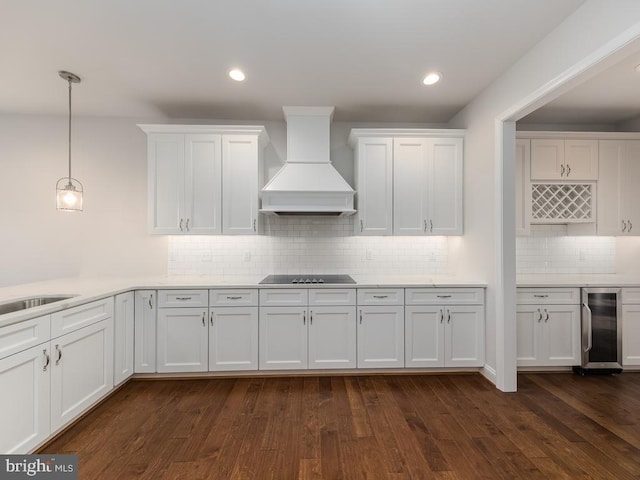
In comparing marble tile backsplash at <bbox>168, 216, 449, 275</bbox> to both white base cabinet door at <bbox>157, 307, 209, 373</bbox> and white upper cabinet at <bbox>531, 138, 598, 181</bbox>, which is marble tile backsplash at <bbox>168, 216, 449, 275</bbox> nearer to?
white base cabinet door at <bbox>157, 307, 209, 373</bbox>

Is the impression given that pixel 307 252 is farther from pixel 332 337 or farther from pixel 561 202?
pixel 561 202

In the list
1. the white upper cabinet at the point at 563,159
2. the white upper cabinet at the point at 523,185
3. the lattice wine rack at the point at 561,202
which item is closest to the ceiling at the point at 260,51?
the white upper cabinet at the point at 523,185

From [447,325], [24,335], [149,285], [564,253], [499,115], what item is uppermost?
[499,115]

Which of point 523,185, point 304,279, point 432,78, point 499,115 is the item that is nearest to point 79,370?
point 304,279

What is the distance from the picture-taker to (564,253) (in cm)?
374

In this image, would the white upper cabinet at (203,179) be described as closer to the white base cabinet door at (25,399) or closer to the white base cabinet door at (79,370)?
the white base cabinet door at (79,370)

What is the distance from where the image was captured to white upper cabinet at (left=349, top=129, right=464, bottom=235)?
11.3 ft

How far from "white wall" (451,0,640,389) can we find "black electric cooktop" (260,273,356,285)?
4.39ft

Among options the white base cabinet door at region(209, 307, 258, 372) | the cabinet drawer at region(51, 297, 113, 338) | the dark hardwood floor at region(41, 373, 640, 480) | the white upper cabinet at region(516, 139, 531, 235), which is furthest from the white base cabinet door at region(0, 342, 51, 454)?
the white upper cabinet at region(516, 139, 531, 235)

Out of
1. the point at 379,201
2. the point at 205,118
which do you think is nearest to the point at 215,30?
the point at 205,118

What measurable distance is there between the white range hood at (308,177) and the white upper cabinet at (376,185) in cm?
23

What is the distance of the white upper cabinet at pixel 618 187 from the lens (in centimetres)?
345

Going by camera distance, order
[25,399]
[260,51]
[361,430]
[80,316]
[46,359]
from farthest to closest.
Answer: [260,51] → [80,316] → [361,430] → [46,359] → [25,399]

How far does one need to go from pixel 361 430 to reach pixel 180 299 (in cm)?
197
